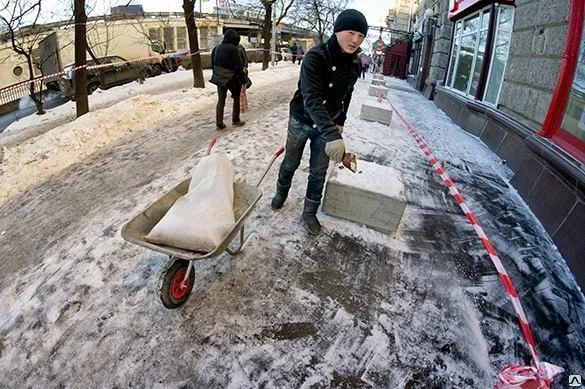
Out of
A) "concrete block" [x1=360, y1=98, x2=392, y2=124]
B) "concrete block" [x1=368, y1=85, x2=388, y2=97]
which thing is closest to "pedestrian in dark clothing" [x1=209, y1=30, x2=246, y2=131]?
"concrete block" [x1=360, y1=98, x2=392, y2=124]

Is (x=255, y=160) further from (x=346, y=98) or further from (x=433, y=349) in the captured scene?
(x=433, y=349)

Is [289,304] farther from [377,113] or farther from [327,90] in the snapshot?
[377,113]

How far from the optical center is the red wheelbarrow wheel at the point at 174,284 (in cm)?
224

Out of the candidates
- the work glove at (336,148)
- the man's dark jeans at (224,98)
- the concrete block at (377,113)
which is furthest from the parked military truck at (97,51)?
the work glove at (336,148)

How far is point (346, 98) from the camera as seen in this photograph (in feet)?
10.3

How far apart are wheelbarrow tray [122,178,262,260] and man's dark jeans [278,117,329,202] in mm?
704

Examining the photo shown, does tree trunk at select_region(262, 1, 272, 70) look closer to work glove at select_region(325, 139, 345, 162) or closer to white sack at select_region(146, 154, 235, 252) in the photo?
work glove at select_region(325, 139, 345, 162)

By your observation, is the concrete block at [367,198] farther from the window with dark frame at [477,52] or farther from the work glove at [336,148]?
the window with dark frame at [477,52]

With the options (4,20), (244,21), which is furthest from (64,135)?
(244,21)

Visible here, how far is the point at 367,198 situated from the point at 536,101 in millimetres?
3854

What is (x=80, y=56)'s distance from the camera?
8164mm

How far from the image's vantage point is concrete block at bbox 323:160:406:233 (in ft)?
11.1

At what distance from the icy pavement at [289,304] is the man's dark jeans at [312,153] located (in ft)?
1.61

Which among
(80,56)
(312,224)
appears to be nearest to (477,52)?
(312,224)
